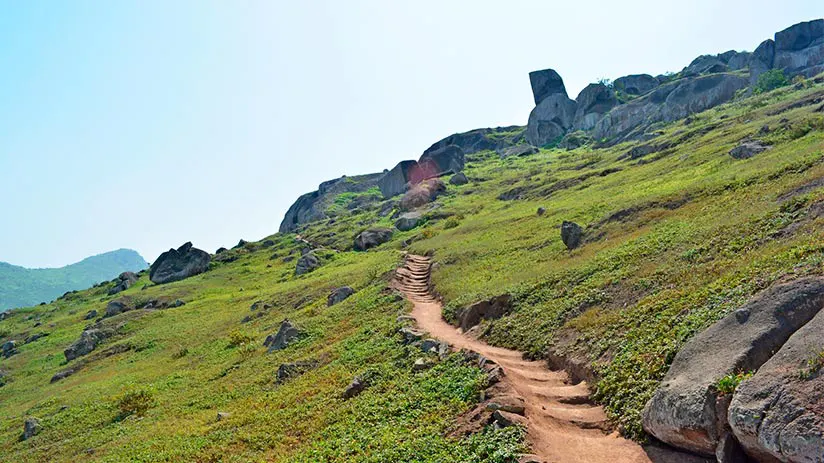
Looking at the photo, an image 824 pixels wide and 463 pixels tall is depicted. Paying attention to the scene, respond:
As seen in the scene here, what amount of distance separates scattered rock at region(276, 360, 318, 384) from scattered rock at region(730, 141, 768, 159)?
1904 inches

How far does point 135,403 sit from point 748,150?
6089cm

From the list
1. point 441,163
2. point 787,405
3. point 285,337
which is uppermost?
point 441,163

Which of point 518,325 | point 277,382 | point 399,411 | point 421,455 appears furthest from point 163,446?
point 518,325

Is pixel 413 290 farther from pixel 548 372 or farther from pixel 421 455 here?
pixel 421 455

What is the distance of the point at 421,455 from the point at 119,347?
6117 centimetres

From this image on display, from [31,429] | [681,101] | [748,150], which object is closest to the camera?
[31,429]

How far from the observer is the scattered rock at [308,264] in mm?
88938

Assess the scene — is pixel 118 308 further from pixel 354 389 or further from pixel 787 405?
pixel 787 405

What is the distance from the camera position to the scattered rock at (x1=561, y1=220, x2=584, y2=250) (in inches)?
1577

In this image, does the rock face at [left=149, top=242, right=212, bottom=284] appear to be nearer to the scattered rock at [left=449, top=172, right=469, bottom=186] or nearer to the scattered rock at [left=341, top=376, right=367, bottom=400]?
the scattered rock at [left=449, top=172, right=469, bottom=186]

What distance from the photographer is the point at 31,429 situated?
35750mm

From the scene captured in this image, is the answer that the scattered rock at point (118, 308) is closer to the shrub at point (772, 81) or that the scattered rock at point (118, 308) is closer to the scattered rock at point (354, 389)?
the scattered rock at point (354, 389)

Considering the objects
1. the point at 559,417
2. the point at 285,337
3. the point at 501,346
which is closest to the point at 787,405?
the point at 559,417

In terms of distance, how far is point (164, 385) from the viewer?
39.8 m
